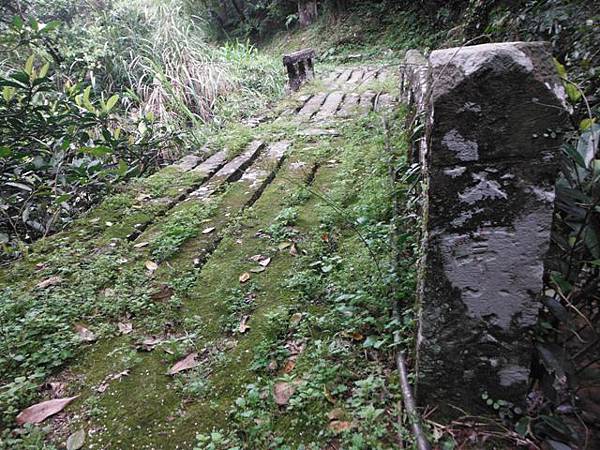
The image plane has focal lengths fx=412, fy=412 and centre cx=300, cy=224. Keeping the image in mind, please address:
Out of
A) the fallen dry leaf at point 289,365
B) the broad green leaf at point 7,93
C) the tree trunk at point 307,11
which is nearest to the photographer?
the fallen dry leaf at point 289,365

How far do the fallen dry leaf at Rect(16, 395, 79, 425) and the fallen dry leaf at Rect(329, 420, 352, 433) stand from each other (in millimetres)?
1053

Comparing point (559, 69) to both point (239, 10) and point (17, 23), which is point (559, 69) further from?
point (239, 10)

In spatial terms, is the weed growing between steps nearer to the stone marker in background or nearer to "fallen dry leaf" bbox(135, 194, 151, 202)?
"fallen dry leaf" bbox(135, 194, 151, 202)

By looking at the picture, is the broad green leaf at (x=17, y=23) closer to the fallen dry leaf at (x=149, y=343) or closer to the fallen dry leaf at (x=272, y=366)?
the fallen dry leaf at (x=149, y=343)

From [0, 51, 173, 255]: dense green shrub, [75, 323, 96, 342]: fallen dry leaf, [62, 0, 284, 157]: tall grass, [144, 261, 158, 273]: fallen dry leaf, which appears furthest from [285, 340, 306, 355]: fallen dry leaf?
[62, 0, 284, 157]: tall grass

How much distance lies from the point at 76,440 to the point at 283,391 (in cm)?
77

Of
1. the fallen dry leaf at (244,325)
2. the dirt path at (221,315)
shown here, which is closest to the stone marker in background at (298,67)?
the dirt path at (221,315)

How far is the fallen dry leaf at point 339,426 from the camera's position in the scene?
1418mm

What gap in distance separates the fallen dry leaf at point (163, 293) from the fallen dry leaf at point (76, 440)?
773mm

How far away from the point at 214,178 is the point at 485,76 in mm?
2794

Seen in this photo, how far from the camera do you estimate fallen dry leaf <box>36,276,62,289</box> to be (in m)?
2.30

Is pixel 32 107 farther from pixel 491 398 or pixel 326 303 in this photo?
pixel 491 398

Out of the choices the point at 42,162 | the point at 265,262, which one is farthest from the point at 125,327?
the point at 42,162

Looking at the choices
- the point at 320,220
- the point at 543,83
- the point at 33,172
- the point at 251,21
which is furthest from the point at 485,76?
the point at 251,21
